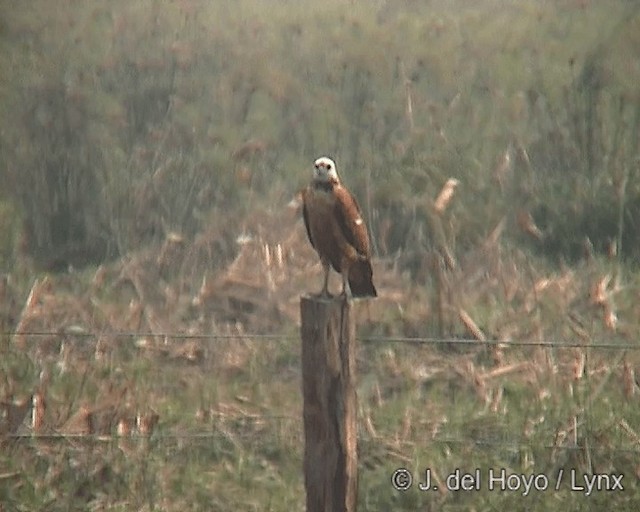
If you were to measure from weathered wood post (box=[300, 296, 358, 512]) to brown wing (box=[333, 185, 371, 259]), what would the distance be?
1.57ft

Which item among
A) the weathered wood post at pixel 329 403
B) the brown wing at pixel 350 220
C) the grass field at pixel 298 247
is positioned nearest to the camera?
the weathered wood post at pixel 329 403

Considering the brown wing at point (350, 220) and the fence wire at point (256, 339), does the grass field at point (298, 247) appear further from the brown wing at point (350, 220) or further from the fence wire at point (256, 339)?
the brown wing at point (350, 220)

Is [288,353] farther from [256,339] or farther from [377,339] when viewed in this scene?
[377,339]

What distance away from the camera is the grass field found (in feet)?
12.5

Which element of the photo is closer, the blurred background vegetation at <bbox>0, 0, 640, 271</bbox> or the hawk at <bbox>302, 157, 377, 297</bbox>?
the hawk at <bbox>302, 157, 377, 297</bbox>

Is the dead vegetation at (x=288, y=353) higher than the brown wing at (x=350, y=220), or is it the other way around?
the brown wing at (x=350, y=220)

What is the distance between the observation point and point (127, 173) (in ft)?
12.9

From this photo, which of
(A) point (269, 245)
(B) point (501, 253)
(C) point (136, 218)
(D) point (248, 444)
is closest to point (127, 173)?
(C) point (136, 218)

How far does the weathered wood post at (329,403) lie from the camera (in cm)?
321

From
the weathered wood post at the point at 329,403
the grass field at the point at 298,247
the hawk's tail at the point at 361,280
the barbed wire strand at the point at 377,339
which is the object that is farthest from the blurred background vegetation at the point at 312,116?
the weathered wood post at the point at 329,403

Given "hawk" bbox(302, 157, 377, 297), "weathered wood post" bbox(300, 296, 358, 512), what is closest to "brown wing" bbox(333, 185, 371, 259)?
"hawk" bbox(302, 157, 377, 297)

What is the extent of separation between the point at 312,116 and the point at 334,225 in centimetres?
37

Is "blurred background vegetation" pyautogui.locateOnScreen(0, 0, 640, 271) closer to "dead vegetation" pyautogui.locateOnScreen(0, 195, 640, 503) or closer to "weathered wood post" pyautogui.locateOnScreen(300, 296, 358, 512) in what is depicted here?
"dead vegetation" pyautogui.locateOnScreen(0, 195, 640, 503)

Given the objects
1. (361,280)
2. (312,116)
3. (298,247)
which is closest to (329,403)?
(361,280)
